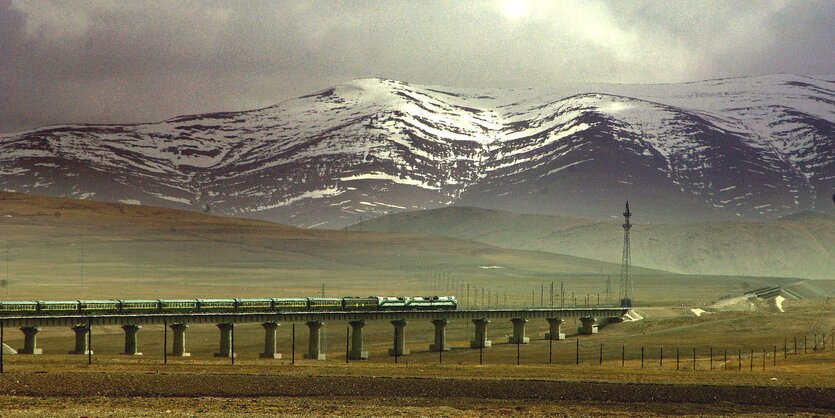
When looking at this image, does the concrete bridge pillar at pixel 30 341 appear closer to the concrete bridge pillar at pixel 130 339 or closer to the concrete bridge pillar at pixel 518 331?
the concrete bridge pillar at pixel 130 339

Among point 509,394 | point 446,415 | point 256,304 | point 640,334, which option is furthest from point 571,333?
point 446,415

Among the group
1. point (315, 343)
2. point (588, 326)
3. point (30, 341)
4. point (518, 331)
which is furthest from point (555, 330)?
point (30, 341)

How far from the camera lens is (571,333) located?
182 m

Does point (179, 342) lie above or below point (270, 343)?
above

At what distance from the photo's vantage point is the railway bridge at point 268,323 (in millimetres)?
133500

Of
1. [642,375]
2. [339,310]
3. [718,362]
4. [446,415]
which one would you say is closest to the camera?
[446,415]

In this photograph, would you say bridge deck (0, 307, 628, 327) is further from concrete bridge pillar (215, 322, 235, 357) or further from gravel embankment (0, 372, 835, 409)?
gravel embankment (0, 372, 835, 409)

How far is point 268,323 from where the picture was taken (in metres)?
143

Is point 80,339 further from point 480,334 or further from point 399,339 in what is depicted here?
point 480,334

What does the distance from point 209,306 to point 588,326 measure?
5311cm

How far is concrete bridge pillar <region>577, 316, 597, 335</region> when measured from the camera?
180 meters

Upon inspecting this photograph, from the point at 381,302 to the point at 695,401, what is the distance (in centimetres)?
7673

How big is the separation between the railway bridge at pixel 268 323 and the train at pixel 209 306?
931 millimetres

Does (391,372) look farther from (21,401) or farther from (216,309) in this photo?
(216,309)
